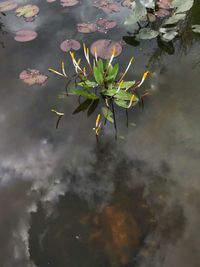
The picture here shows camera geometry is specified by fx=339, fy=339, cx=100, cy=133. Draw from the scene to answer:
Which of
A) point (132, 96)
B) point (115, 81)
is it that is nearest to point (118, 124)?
point (132, 96)

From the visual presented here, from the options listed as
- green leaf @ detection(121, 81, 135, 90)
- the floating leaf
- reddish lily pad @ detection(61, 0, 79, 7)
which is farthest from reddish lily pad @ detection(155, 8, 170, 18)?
green leaf @ detection(121, 81, 135, 90)

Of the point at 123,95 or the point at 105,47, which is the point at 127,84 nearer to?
the point at 123,95

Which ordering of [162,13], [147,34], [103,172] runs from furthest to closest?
[162,13]
[147,34]
[103,172]

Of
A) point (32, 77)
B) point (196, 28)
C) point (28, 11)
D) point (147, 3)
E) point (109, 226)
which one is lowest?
point (109, 226)

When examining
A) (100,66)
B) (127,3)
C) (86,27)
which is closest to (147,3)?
(127,3)

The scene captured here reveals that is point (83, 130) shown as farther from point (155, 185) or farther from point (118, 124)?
point (155, 185)

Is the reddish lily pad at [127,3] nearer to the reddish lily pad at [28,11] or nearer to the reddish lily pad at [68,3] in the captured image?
the reddish lily pad at [68,3]
